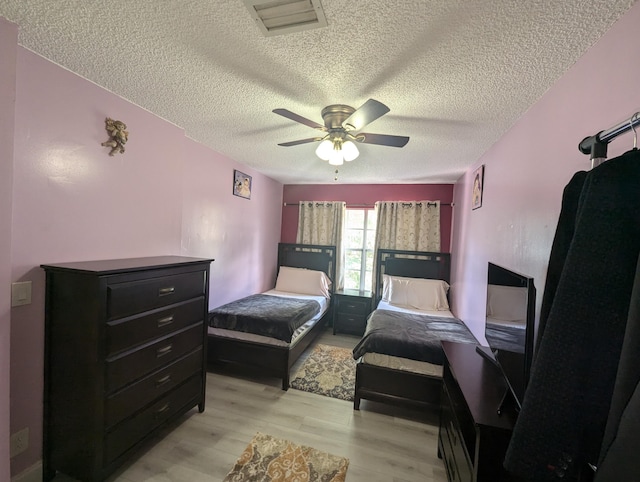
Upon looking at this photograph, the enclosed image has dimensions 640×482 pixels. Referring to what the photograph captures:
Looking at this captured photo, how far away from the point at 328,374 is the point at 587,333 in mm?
2541

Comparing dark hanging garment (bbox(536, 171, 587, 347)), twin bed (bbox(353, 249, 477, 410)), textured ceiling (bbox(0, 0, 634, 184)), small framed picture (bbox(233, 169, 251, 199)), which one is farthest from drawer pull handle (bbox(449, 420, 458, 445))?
small framed picture (bbox(233, 169, 251, 199))

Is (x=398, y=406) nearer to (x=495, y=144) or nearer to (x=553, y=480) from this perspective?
(x=553, y=480)

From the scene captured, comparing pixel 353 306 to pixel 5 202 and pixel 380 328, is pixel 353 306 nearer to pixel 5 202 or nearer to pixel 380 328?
pixel 380 328

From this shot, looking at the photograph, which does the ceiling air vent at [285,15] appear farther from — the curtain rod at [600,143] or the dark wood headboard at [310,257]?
the dark wood headboard at [310,257]

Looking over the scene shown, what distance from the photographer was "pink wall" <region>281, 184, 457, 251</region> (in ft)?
13.0

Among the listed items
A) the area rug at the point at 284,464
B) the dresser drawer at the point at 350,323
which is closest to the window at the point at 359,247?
the dresser drawer at the point at 350,323

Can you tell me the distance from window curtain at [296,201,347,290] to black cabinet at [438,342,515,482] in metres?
2.54

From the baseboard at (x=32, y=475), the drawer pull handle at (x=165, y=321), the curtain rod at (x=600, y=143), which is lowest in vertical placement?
the baseboard at (x=32, y=475)

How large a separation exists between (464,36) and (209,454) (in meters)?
2.73

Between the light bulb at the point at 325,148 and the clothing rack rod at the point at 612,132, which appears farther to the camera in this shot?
the light bulb at the point at 325,148

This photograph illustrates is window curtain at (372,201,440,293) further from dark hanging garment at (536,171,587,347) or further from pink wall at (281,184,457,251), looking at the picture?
dark hanging garment at (536,171,587,347)

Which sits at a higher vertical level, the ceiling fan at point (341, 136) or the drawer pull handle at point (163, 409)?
the ceiling fan at point (341, 136)

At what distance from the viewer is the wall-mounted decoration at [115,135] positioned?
175 cm

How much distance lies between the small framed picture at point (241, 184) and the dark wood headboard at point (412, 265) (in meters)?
2.18
